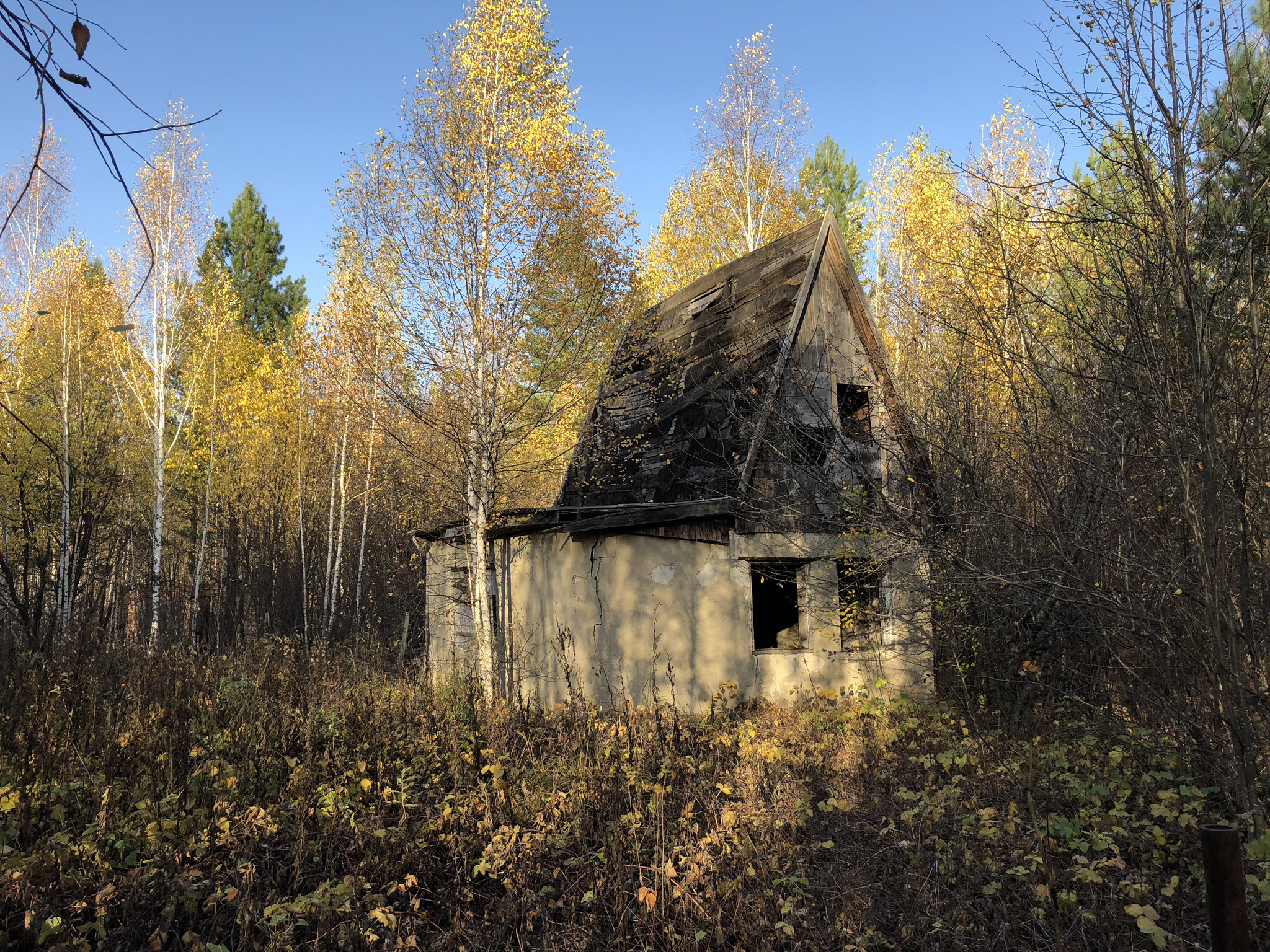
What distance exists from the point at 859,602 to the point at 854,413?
3159 mm

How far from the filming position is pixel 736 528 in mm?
10586

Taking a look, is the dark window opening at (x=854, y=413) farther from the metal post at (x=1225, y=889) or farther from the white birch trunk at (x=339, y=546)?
the white birch trunk at (x=339, y=546)

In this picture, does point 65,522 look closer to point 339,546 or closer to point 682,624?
point 339,546

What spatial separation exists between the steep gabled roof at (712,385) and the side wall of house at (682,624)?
2.89 ft

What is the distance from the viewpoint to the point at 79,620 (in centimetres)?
942

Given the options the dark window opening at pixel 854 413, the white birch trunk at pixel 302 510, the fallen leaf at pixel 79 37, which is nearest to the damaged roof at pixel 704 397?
the dark window opening at pixel 854 413

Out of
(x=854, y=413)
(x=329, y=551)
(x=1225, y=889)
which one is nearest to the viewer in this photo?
(x=1225, y=889)

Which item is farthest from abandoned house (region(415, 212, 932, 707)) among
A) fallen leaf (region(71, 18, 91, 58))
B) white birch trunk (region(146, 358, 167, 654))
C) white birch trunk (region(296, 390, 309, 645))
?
fallen leaf (region(71, 18, 91, 58))

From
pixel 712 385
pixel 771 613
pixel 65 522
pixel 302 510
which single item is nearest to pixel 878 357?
pixel 712 385

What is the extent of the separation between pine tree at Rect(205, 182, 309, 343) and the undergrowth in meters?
26.7

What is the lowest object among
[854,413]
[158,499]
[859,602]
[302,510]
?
[859,602]

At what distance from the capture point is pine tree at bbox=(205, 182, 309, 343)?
31.9 metres

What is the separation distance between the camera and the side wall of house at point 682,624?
10.4 meters

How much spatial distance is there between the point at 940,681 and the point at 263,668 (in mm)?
8983
